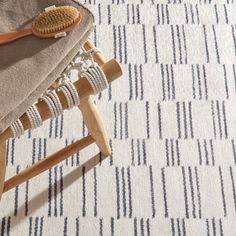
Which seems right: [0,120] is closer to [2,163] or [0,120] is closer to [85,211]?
[2,163]

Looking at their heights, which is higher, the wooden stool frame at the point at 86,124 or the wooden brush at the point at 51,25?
the wooden brush at the point at 51,25

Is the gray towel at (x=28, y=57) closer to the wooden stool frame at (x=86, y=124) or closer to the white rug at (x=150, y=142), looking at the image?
the wooden stool frame at (x=86, y=124)

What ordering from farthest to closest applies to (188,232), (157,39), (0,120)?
(157,39)
(188,232)
(0,120)

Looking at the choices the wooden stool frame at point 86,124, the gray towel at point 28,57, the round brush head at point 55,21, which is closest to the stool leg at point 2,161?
the wooden stool frame at point 86,124

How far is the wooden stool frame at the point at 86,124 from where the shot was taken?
0.84 m

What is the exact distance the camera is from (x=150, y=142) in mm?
1292

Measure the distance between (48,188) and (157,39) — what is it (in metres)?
0.55

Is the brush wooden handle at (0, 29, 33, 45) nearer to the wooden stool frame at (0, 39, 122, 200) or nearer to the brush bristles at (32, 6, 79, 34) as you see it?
the brush bristles at (32, 6, 79, 34)

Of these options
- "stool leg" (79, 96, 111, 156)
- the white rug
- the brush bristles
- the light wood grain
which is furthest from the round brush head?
the white rug

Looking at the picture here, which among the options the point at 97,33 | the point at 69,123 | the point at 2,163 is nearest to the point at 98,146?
the point at 69,123

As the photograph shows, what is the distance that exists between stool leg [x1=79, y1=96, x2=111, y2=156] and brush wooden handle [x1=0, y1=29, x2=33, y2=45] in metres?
0.18

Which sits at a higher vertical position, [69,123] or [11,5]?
[11,5]

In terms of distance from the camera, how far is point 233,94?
1.37 metres

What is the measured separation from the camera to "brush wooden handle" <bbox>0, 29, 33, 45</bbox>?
87cm
